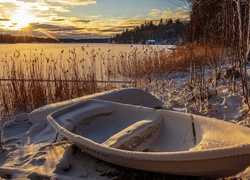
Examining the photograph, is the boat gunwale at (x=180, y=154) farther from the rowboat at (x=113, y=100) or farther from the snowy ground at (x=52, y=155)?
the rowboat at (x=113, y=100)

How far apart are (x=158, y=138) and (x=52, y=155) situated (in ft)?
3.97

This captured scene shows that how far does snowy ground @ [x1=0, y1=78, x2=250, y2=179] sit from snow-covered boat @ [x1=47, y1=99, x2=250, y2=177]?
0.67ft

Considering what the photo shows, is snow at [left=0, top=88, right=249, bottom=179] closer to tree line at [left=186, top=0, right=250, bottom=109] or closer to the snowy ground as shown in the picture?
the snowy ground

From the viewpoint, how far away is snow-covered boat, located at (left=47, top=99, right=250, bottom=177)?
6.57 ft

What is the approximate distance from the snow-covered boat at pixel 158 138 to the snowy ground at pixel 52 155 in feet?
0.67

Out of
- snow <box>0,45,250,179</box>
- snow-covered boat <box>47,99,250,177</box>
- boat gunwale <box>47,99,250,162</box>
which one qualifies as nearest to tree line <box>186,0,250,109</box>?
snow <box>0,45,250,179</box>

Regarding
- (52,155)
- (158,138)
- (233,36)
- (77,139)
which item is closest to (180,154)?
(158,138)

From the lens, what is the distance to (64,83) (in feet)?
19.7

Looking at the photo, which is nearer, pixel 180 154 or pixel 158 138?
pixel 180 154

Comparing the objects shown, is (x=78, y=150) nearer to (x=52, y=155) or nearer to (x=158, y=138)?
(x=52, y=155)

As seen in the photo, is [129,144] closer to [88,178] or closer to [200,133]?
[88,178]

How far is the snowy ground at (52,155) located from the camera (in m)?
2.72

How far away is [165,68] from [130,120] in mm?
6198

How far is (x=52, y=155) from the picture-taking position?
126 inches
